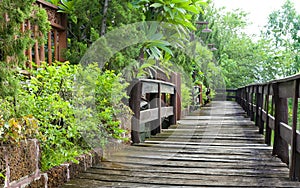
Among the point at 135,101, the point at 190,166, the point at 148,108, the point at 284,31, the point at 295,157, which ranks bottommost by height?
the point at 190,166

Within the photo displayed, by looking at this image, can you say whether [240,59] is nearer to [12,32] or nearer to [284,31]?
[284,31]

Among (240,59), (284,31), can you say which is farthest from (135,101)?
(284,31)

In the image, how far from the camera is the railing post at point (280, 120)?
3.58 metres

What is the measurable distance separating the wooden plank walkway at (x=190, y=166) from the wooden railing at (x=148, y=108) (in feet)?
0.90

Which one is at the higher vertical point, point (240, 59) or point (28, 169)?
point (240, 59)

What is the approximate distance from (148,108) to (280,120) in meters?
2.43

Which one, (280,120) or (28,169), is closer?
(28,169)

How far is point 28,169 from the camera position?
2.28 meters

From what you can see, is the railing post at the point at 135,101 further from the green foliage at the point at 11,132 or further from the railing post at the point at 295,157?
the green foliage at the point at 11,132

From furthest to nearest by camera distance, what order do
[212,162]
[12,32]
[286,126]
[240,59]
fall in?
[240,59] → [212,162] → [286,126] → [12,32]

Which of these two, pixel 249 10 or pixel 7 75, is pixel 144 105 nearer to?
pixel 7 75

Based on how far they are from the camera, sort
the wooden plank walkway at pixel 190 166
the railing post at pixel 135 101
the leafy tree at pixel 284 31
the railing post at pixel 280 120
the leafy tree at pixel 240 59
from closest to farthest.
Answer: the wooden plank walkway at pixel 190 166 < the railing post at pixel 280 120 < the railing post at pixel 135 101 < the leafy tree at pixel 240 59 < the leafy tree at pixel 284 31

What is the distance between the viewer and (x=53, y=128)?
9.34ft

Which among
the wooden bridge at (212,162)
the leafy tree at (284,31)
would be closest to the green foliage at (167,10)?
the wooden bridge at (212,162)
